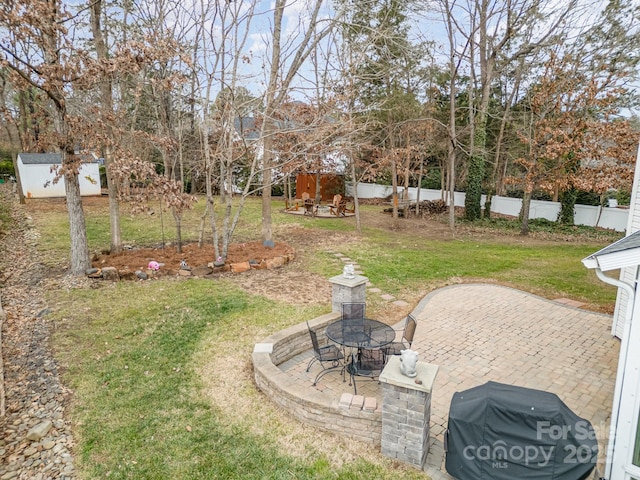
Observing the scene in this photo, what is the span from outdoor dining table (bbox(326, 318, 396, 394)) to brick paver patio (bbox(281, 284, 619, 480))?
276 millimetres

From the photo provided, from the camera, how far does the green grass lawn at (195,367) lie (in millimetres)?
3855

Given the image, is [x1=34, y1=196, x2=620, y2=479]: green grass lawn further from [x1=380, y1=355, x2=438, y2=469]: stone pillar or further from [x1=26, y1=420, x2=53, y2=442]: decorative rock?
[x1=26, y1=420, x2=53, y2=442]: decorative rock

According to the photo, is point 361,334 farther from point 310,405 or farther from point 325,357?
point 310,405

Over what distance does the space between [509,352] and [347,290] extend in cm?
292

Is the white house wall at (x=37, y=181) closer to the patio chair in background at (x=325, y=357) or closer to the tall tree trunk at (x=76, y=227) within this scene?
the tall tree trunk at (x=76, y=227)

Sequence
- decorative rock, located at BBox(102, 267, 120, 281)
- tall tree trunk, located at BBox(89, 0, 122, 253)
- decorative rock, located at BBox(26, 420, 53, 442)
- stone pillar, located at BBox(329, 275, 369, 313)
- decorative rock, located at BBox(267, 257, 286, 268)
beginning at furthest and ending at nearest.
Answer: decorative rock, located at BBox(267, 257, 286, 268) < decorative rock, located at BBox(102, 267, 120, 281) < tall tree trunk, located at BBox(89, 0, 122, 253) < stone pillar, located at BBox(329, 275, 369, 313) < decorative rock, located at BBox(26, 420, 53, 442)

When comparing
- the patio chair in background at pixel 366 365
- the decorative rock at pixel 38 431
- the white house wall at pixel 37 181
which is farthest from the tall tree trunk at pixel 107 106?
the white house wall at pixel 37 181

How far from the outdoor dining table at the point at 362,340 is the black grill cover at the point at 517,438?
156 centimetres

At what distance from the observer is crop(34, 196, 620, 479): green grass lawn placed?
3.86 metres

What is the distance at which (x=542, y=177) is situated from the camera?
15906 millimetres

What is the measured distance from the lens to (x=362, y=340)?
5.12 metres

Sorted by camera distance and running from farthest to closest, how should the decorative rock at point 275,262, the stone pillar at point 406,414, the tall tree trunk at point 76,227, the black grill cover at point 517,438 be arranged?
the decorative rock at point 275,262 → the tall tree trunk at point 76,227 → the stone pillar at point 406,414 → the black grill cover at point 517,438

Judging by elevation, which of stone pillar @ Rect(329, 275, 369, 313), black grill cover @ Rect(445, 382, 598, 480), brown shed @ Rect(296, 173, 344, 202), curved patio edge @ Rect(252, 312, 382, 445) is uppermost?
brown shed @ Rect(296, 173, 344, 202)

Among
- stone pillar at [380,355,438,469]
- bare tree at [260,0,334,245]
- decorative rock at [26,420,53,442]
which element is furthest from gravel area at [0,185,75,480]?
bare tree at [260,0,334,245]
